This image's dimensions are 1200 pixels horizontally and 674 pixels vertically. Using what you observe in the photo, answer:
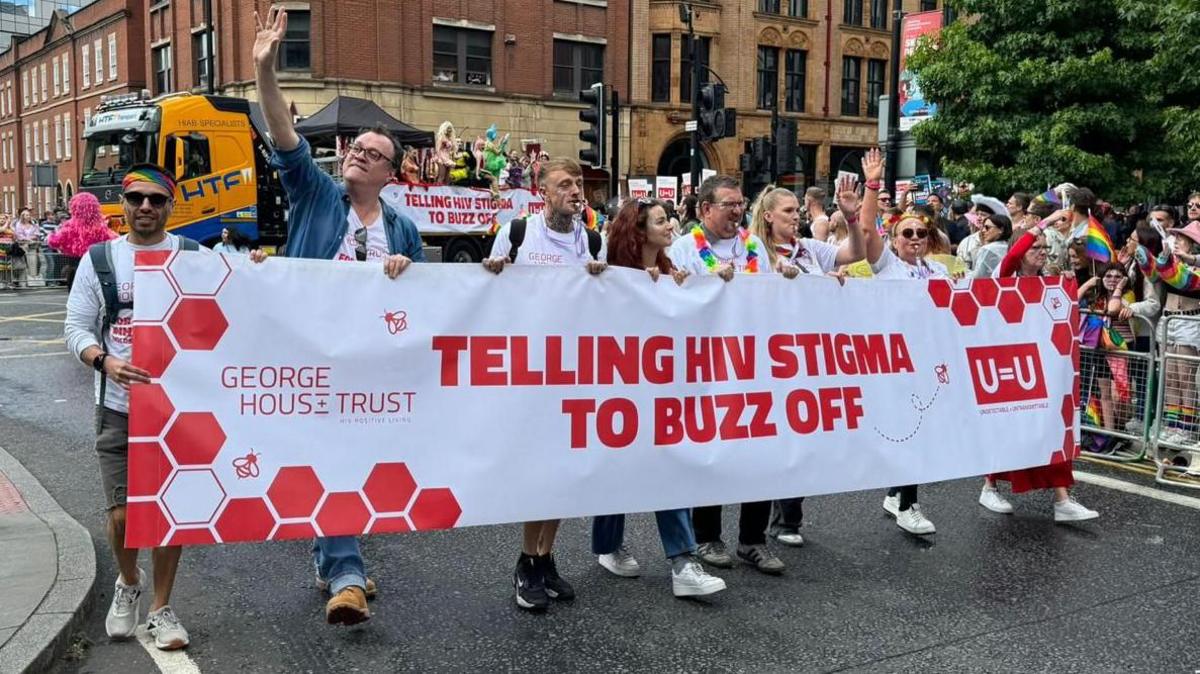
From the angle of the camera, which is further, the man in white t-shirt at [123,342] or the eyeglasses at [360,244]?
the eyeglasses at [360,244]

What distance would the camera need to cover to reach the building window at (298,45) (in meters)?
32.9

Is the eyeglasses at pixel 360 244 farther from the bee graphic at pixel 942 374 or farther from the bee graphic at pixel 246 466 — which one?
the bee graphic at pixel 942 374

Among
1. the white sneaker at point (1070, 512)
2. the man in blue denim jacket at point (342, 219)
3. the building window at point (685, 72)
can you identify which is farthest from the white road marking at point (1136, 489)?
the building window at point (685, 72)

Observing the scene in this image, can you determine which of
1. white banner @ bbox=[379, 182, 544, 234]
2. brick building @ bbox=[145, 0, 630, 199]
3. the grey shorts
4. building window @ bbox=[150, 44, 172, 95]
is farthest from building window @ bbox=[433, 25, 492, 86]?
the grey shorts

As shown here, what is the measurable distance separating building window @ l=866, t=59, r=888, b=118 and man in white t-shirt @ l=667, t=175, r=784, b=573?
42.1 metres

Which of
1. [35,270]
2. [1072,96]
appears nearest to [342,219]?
[1072,96]

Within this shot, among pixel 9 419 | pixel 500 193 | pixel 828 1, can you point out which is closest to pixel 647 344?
pixel 9 419

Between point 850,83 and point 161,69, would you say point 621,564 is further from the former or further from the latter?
point 850,83

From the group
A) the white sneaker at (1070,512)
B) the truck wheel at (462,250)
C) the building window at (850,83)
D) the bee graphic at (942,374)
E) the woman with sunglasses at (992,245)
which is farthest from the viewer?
the building window at (850,83)

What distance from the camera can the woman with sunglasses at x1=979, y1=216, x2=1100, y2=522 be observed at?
19.6 feet

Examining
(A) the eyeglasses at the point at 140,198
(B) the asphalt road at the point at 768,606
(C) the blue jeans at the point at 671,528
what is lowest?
(B) the asphalt road at the point at 768,606

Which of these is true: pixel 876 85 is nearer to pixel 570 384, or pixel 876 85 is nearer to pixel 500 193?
pixel 500 193

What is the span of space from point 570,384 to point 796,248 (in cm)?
172

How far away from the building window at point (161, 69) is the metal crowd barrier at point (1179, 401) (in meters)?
38.9
